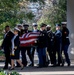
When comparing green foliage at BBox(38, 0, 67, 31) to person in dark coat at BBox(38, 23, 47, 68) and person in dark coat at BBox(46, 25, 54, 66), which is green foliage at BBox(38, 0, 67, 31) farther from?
person in dark coat at BBox(38, 23, 47, 68)

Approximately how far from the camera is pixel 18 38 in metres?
13.5

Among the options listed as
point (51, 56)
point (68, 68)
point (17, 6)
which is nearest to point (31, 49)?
point (51, 56)

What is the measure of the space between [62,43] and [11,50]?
2.43 m

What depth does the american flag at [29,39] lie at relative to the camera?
47.7ft

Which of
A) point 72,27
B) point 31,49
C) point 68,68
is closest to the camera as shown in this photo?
point 68,68

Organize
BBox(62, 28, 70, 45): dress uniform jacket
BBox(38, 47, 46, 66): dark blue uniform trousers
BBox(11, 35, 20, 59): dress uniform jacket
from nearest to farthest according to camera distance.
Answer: BBox(11, 35, 20, 59): dress uniform jacket
BBox(38, 47, 46, 66): dark blue uniform trousers
BBox(62, 28, 70, 45): dress uniform jacket

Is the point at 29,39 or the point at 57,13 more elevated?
the point at 57,13

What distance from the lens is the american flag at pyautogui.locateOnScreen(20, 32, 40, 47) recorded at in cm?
1453

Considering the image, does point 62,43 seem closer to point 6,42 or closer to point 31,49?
point 31,49

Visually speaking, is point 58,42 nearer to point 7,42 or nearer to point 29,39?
point 29,39

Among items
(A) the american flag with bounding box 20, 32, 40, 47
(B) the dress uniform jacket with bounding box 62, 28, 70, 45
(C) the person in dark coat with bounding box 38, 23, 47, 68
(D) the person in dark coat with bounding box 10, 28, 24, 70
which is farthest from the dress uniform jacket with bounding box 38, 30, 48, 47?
(D) the person in dark coat with bounding box 10, 28, 24, 70

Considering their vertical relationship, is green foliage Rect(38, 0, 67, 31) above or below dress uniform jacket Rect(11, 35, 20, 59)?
above

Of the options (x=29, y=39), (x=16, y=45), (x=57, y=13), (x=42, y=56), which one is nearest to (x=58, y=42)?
(x=42, y=56)

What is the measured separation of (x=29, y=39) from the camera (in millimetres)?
14602
